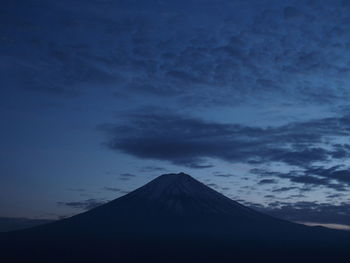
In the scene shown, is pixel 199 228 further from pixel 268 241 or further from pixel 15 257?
pixel 15 257

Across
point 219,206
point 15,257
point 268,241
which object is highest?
point 219,206

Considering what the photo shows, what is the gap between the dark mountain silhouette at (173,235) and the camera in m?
89.8

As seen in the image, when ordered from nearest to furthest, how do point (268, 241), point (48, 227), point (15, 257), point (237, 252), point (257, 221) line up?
point (15, 257), point (237, 252), point (268, 241), point (257, 221), point (48, 227)

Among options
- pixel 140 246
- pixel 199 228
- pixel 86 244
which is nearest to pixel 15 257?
pixel 86 244

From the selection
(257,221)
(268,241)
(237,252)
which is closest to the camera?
(237,252)

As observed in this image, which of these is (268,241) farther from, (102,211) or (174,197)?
(102,211)

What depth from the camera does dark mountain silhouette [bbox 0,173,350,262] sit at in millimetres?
89750

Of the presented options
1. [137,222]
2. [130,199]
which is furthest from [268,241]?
[130,199]

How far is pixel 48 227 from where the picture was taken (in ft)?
389

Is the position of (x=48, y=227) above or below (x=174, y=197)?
below

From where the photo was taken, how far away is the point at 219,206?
119m

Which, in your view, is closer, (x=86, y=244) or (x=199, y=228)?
(x=86, y=244)

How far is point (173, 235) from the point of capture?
339 feet

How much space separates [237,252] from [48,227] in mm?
57748
